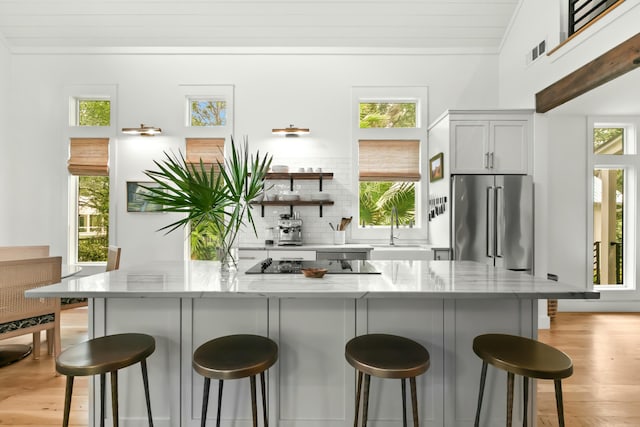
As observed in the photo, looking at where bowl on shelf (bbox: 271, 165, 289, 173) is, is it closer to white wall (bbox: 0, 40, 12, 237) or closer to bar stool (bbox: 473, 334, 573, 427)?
bar stool (bbox: 473, 334, 573, 427)

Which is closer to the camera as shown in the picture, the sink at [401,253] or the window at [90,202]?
the sink at [401,253]

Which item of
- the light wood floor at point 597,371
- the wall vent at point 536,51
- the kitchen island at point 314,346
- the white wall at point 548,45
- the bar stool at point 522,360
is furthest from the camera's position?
the wall vent at point 536,51

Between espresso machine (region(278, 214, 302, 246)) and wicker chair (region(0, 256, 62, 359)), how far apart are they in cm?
239

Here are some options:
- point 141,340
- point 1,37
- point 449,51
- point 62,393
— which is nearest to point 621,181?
point 449,51

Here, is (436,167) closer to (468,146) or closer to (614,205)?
(468,146)

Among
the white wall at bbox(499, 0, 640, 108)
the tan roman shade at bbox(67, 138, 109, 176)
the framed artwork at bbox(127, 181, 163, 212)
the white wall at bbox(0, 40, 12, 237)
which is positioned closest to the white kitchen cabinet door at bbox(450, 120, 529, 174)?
the white wall at bbox(499, 0, 640, 108)

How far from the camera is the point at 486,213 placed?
4.10 metres

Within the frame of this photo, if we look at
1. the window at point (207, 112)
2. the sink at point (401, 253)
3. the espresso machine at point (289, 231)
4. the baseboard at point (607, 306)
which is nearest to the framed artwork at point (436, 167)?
the sink at point (401, 253)

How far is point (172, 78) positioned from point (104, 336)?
4039 mm

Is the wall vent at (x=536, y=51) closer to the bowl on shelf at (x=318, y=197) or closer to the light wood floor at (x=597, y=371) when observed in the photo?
the bowl on shelf at (x=318, y=197)

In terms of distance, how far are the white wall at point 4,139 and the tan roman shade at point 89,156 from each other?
32.2 inches

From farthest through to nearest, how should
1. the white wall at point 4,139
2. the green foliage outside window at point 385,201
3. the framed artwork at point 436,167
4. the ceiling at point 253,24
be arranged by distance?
the green foliage outside window at point 385,201
the white wall at point 4,139
the ceiling at point 253,24
the framed artwork at point 436,167

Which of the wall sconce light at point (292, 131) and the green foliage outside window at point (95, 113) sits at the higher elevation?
the green foliage outside window at point (95, 113)

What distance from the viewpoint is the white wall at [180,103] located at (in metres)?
5.00
